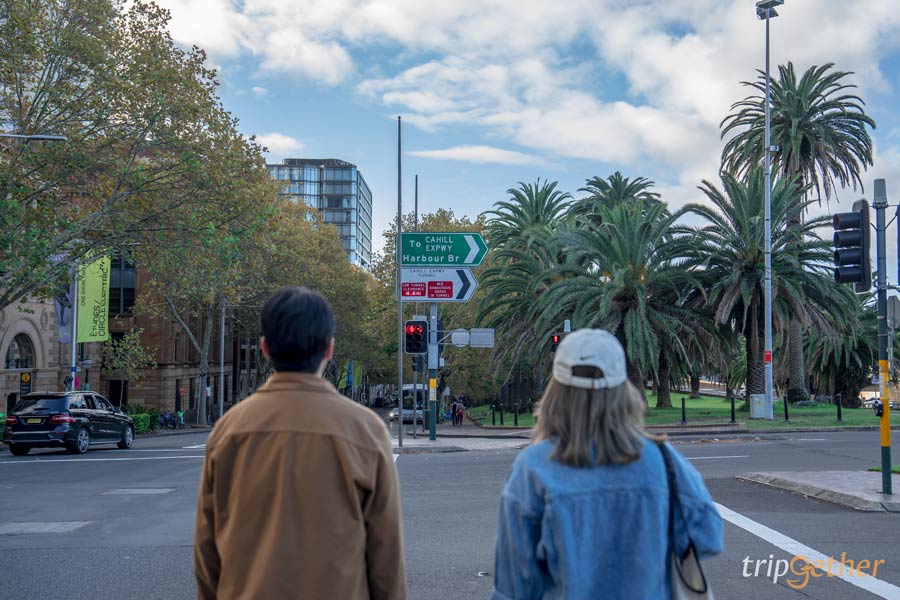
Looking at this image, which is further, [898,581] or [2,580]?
[2,580]

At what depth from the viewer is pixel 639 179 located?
149ft

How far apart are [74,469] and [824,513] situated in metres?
14.2

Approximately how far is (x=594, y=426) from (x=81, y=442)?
21.8 meters

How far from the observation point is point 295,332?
2.96 metres

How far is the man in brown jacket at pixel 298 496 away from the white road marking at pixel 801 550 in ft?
17.1

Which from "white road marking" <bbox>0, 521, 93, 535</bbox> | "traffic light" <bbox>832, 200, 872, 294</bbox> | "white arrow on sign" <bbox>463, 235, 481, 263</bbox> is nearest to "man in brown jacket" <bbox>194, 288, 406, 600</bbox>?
"white road marking" <bbox>0, 521, 93, 535</bbox>

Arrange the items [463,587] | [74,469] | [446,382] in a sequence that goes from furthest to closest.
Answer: [446,382]
[74,469]
[463,587]

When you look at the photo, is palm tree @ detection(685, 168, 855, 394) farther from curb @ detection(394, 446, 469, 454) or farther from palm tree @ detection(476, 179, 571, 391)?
curb @ detection(394, 446, 469, 454)

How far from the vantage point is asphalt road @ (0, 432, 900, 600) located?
22.5ft

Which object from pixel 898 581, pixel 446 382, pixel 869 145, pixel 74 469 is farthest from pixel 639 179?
pixel 898 581

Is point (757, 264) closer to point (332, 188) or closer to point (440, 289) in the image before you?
point (440, 289)

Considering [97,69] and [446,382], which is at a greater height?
[97,69]

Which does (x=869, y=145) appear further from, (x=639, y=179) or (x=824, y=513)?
(x=824, y=513)

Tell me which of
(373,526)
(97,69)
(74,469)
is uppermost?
(97,69)
